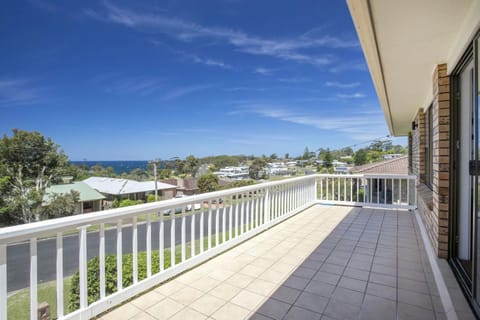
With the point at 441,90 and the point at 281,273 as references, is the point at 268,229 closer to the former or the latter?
the point at 281,273

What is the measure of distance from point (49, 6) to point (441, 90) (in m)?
14.0

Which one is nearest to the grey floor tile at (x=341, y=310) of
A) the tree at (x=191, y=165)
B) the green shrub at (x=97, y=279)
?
the green shrub at (x=97, y=279)

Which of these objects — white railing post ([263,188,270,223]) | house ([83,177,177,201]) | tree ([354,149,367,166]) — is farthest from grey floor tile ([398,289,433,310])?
tree ([354,149,367,166])

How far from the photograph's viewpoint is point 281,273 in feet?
8.39

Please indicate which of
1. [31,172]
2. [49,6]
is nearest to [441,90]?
[31,172]

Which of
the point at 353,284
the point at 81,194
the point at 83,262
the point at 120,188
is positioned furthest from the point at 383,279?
the point at 81,194

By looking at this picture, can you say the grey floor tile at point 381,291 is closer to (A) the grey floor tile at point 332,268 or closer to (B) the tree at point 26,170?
(A) the grey floor tile at point 332,268

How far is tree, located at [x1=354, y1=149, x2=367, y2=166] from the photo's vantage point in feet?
57.8

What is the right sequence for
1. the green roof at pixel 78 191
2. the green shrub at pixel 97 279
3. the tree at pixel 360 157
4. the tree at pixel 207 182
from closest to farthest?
1. the green shrub at pixel 97 279
2. the green roof at pixel 78 191
3. the tree at pixel 207 182
4. the tree at pixel 360 157

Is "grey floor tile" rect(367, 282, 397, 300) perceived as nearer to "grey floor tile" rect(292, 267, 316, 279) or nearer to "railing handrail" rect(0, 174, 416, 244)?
"grey floor tile" rect(292, 267, 316, 279)

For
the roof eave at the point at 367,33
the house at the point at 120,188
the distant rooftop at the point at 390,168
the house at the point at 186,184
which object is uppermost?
the roof eave at the point at 367,33

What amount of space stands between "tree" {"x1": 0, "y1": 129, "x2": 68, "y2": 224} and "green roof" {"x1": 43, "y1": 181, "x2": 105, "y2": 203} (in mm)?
294

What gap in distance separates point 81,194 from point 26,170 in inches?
92.6

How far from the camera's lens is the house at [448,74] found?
169cm
